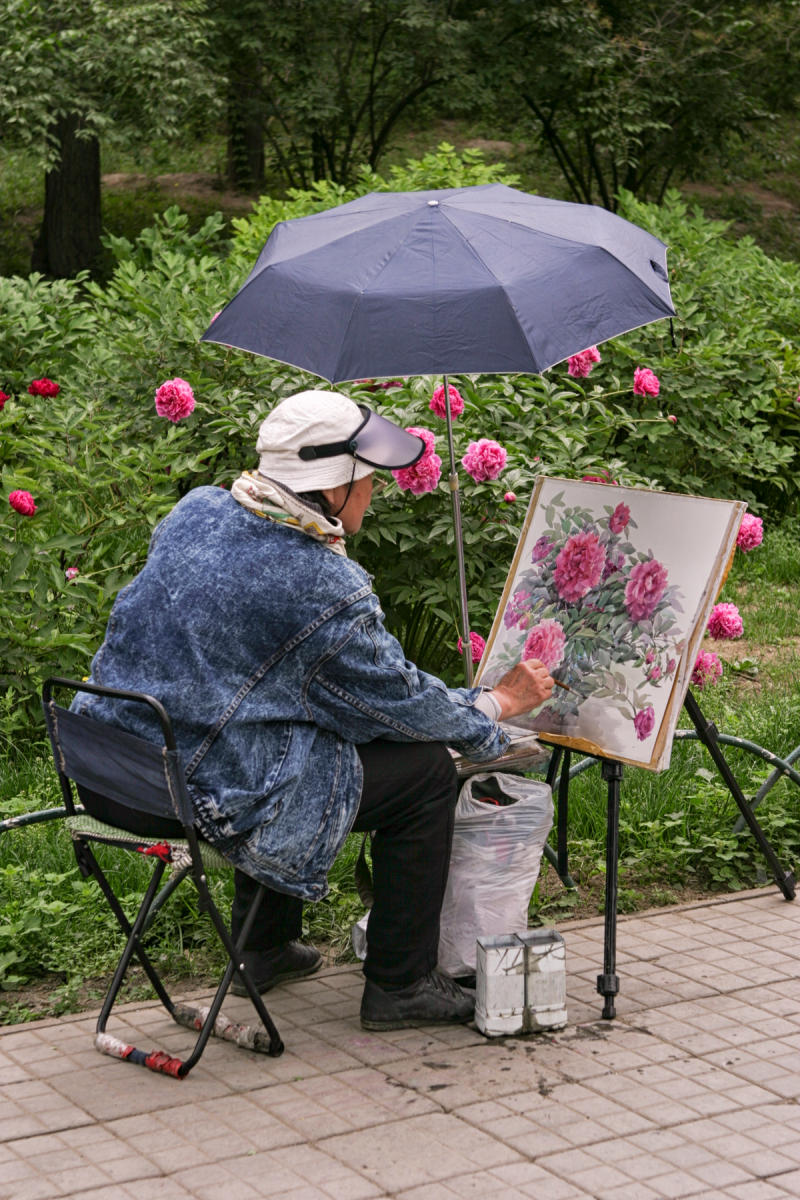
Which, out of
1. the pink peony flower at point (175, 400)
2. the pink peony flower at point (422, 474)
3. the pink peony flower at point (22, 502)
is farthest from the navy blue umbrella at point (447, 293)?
the pink peony flower at point (175, 400)

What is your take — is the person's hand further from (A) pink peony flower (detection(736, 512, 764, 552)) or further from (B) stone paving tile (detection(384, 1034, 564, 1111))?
(A) pink peony flower (detection(736, 512, 764, 552))

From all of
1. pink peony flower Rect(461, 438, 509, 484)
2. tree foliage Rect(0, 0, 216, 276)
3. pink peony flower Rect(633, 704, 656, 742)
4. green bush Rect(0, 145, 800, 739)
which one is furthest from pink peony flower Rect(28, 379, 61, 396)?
tree foliage Rect(0, 0, 216, 276)

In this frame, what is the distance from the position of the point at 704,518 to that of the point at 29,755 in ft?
8.95

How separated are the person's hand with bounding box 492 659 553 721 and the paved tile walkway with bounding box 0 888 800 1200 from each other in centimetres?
79

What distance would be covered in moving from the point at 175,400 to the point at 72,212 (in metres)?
12.0

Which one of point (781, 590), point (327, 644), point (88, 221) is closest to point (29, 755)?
point (327, 644)

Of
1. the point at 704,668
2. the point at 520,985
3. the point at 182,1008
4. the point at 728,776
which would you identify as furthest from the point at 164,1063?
the point at 704,668

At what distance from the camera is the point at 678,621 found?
3836 mm

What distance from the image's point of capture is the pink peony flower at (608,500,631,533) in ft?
13.1

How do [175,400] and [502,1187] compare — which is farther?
[175,400]

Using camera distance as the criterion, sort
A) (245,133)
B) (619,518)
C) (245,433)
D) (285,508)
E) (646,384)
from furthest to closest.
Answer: (245,133), (245,433), (646,384), (619,518), (285,508)

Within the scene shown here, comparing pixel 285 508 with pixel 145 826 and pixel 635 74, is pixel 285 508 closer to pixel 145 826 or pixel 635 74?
pixel 145 826

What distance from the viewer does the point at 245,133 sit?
19.9 metres

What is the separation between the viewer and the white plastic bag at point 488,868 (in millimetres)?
3797
